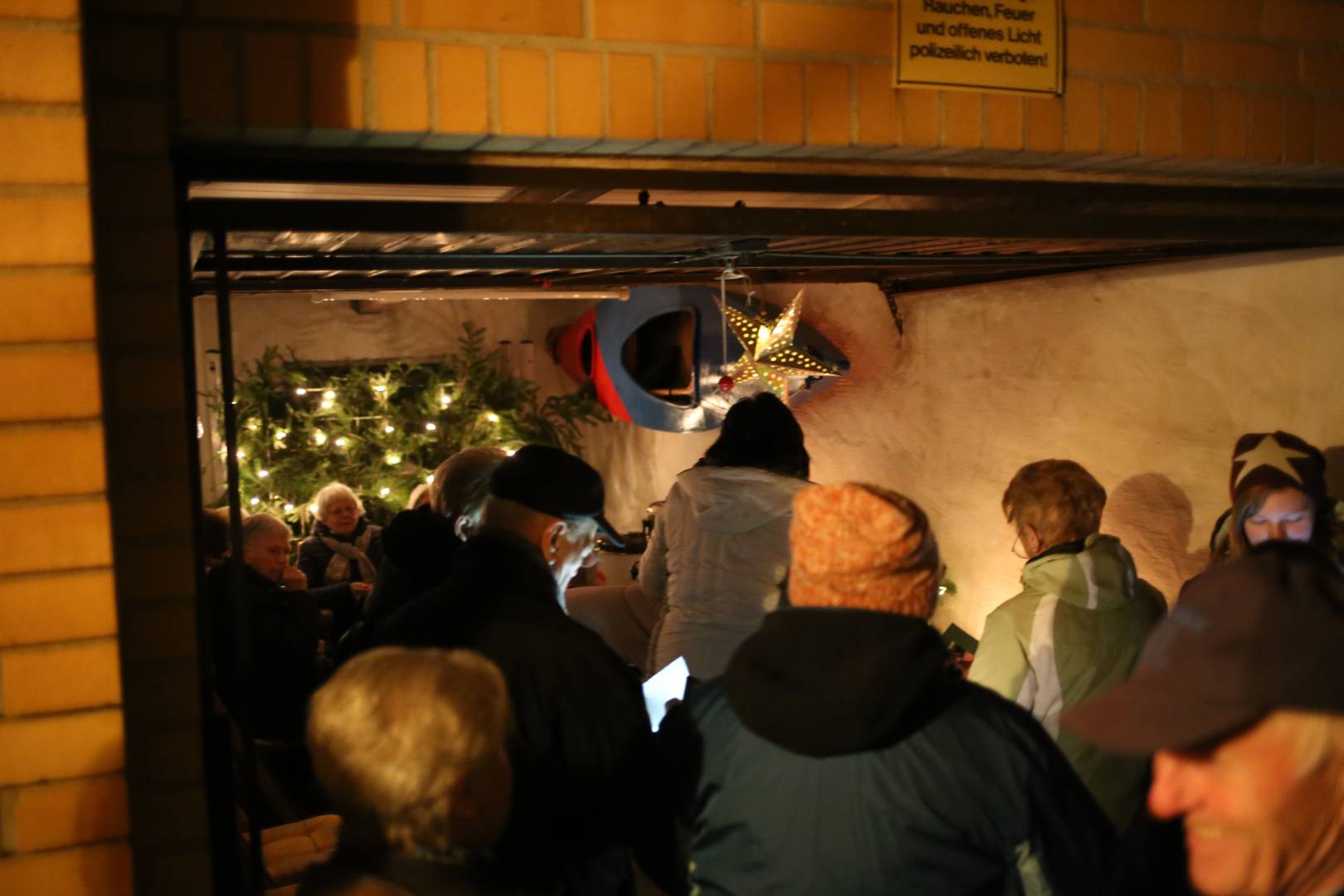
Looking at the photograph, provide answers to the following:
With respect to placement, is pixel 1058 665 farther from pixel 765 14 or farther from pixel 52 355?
pixel 52 355

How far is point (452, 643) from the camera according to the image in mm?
2377

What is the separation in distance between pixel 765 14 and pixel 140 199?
1.20 m

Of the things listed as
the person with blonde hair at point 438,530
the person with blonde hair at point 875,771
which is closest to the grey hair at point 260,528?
the person with blonde hair at point 438,530

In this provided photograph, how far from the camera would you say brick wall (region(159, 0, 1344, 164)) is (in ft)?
6.44

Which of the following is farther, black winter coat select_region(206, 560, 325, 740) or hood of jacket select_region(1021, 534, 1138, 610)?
black winter coat select_region(206, 560, 325, 740)

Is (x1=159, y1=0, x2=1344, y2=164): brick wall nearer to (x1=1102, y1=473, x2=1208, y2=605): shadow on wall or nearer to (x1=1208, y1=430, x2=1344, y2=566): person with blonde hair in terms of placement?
(x1=1208, y1=430, x2=1344, y2=566): person with blonde hair

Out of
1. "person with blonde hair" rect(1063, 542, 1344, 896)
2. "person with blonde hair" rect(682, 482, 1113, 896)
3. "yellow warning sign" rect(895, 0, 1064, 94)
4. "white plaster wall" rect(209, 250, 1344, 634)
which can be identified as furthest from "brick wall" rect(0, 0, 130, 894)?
"white plaster wall" rect(209, 250, 1344, 634)

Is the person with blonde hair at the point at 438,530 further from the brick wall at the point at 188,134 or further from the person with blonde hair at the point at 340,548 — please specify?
the person with blonde hair at the point at 340,548

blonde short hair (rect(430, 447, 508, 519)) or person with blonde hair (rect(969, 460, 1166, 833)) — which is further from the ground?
blonde short hair (rect(430, 447, 508, 519))

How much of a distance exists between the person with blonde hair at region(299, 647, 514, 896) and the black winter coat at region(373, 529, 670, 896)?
0.60 meters

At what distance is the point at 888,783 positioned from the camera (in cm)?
177

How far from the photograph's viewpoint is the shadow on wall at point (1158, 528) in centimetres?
465

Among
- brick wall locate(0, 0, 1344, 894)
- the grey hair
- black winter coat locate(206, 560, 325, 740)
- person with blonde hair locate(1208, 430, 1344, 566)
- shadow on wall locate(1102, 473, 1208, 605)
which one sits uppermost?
brick wall locate(0, 0, 1344, 894)

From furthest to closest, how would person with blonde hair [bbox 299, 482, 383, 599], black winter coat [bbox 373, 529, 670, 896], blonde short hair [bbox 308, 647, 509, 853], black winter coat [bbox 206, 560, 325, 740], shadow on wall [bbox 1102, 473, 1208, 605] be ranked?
person with blonde hair [bbox 299, 482, 383, 599] < shadow on wall [bbox 1102, 473, 1208, 605] < black winter coat [bbox 206, 560, 325, 740] < black winter coat [bbox 373, 529, 670, 896] < blonde short hair [bbox 308, 647, 509, 853]
